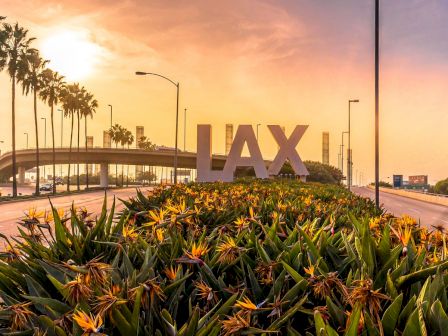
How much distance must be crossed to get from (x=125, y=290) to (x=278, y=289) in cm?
93

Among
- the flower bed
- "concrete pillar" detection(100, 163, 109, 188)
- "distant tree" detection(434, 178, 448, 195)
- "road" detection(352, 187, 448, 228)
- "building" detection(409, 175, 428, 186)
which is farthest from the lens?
"building" detection(409, 175, 428, 186)

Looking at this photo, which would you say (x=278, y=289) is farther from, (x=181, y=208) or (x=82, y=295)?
(x=181, y=208)

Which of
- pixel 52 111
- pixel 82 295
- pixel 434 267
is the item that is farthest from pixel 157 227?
pixel 52 111

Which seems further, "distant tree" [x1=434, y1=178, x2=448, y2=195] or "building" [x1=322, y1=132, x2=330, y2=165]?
"building" [x1=322, y1=132, x2=330, y2=165]

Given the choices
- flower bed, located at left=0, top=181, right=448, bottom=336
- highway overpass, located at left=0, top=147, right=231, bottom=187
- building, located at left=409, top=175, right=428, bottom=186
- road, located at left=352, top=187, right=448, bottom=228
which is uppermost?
highway overpass, located at left=0, top=147, right=231, bottom=187

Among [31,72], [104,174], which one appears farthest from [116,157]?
[31,72]

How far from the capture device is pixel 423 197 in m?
62.3

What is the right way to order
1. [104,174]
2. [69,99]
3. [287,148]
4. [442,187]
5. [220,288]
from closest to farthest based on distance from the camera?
[220,288] < [287,148] < [69,99] < [442,187] < [104,174]

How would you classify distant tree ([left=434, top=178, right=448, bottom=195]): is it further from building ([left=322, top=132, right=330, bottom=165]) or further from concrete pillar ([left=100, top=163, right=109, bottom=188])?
concrete pillar ([left=100, top=163, right=109, bottom=188])

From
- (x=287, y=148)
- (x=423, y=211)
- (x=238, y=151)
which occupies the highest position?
(x=287, y=148)

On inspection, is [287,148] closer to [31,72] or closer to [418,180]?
[31,72]

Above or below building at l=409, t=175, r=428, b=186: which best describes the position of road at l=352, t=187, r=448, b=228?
above

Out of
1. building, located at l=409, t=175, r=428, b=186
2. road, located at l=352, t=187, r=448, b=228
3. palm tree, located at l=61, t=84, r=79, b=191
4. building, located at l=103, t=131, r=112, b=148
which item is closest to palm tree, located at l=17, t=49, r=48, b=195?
palm tree, located at l=61, t=84, r=79, b=191

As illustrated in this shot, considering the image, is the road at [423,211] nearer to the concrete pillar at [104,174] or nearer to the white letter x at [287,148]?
the white letter x at [287,148]
